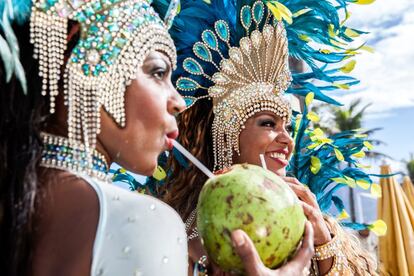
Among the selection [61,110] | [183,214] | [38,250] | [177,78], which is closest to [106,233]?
[38,250]

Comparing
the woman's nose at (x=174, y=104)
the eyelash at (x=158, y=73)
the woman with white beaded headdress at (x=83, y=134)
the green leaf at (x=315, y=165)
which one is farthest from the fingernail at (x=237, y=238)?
the green leaf at (x=315, y=165)

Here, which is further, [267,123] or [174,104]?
[267,123]

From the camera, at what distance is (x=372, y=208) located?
68.6ft

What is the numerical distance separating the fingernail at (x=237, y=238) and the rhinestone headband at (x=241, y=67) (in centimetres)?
161

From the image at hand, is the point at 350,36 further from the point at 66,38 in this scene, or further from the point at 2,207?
the point at 2,207

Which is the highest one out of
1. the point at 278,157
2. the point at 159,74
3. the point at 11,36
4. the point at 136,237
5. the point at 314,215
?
the point at 11,36

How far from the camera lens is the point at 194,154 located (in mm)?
3064

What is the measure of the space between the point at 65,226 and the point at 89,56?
0.55 metres

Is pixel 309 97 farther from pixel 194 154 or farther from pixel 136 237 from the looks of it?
pixel 136 237

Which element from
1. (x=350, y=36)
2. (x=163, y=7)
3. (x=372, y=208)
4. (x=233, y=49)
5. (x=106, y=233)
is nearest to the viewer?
(x=106, y=233)

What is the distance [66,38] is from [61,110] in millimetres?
228

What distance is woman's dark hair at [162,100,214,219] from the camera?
298 centimetres

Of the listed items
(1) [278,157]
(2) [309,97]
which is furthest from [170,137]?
(2) [309,97]

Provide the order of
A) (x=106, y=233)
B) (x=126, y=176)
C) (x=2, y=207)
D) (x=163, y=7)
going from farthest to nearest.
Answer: (x=126, y=176) → (x=163, y=7) → (x=2, y=207) → (x=106, y=233)
